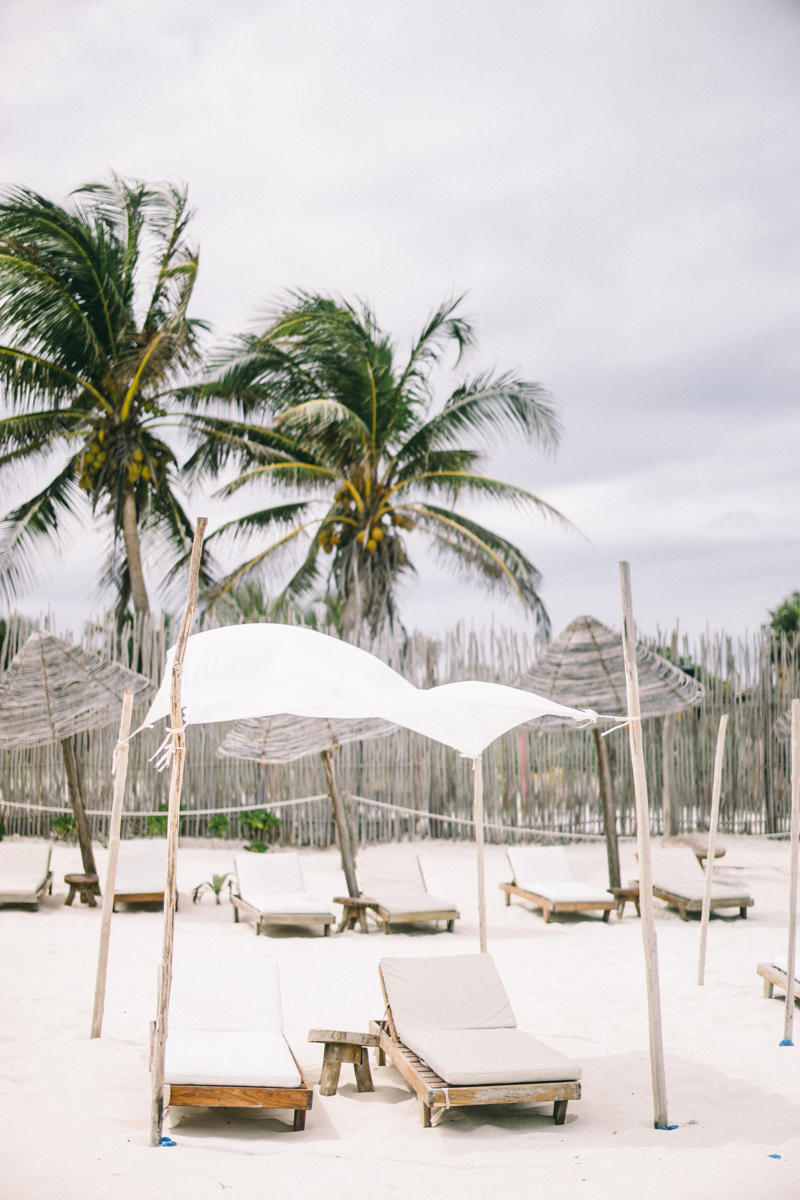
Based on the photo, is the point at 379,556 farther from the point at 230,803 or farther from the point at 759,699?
the point at 759,699

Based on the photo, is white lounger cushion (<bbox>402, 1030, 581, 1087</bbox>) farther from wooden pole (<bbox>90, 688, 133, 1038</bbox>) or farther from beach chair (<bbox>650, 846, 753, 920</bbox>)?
beach chair (<bbox>650, 846, 753, 920</bbox>)

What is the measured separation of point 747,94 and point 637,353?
12508 mm

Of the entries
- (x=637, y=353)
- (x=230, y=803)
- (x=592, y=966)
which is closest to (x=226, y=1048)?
(x=592, y=966)

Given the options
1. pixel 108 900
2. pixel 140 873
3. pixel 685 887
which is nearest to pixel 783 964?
pixel 685 887

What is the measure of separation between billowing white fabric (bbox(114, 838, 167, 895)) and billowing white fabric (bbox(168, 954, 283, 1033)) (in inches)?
177

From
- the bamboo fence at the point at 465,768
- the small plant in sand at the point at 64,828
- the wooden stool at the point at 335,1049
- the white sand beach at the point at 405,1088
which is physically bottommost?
the white sand beach at the point at 405,1088

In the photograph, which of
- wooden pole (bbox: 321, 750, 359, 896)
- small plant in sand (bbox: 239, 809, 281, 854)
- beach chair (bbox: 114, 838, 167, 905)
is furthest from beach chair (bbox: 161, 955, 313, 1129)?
small plant in sand (bbox: 239, 809, 281, 854)

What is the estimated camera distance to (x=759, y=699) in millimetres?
13914

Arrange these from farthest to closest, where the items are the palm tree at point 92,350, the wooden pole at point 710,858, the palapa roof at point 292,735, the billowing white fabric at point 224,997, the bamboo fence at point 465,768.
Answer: the palm tree at point 92,350 → the bamboo fence at point 465,768 → the palapa roof at point 292,735 → the wooden pole at point 710,858 → the billowing white fabric at point 224,997

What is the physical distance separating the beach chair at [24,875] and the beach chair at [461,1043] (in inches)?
199

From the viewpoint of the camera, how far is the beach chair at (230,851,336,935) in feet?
28.8

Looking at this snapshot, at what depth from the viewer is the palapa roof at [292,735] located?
945 centimetres

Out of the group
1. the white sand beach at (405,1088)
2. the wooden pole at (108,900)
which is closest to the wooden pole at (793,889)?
the white sand beach at (405,1088)

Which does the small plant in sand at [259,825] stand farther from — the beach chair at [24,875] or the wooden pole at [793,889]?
the wooden pole at [793,889]
